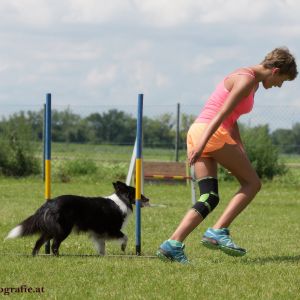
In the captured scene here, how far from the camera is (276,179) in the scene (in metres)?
18.1

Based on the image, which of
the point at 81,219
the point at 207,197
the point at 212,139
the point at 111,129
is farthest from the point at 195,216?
the point at 111,129

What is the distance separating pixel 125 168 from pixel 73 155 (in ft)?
5.02

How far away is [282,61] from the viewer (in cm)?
555

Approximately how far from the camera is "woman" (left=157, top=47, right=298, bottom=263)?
5.51 meters

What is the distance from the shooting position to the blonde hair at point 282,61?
5.55m

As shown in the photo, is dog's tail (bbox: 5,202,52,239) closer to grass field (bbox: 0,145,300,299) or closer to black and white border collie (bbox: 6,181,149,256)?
black and white border collie (bbox: 6,181,149,256)

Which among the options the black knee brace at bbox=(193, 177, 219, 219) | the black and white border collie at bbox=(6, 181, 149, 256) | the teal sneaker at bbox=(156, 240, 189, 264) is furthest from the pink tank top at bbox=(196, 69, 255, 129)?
the black and white border collie at bbox=(6, 181, 149, 256)

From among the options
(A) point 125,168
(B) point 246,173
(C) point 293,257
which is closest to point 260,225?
(C) point 293,257

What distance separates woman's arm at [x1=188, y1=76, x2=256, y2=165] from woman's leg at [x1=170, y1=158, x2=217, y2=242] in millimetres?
214

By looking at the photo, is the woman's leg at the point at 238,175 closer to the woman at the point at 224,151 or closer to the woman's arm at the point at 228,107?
the woman at the point at 224,151

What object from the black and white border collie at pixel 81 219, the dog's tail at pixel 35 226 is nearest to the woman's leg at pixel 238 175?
the black and white border collie at pixel 81 219

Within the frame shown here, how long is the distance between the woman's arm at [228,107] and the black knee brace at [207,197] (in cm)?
29

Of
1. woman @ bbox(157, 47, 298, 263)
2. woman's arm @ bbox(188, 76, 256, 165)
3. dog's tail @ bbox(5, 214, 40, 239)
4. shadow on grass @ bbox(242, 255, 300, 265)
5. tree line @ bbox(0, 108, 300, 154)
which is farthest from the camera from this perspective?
tree line @ bbox(0, 108, 300, 154)

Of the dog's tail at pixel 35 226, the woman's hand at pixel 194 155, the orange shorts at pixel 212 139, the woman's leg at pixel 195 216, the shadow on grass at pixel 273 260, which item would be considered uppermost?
the orange shorts at pixel 212 139
